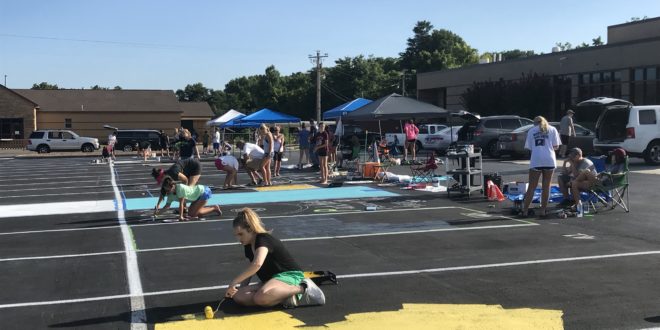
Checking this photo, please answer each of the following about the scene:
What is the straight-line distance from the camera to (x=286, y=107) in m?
85.1

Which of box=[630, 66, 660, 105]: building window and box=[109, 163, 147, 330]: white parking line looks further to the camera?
box=[630, 66, 660, 105]: building window

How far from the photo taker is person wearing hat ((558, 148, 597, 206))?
11.2m

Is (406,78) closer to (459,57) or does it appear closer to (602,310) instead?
(459,57)

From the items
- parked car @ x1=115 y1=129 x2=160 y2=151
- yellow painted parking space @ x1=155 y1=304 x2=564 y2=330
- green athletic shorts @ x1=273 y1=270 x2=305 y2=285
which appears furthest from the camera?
parked car @ x1=115 y1=129 x2=160 y2=151

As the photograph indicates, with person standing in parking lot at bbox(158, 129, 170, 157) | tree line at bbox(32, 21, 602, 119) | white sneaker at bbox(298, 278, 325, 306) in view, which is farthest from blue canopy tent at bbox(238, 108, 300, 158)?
tree line at bbox(32, 21, 602, 119)

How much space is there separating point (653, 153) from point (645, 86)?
653 inches

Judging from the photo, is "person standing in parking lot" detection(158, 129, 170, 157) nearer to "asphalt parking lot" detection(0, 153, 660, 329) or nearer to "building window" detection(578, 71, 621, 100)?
"asphalt parking lot" detection(0, 153, 660, 329)

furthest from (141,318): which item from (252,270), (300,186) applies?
(300,186)

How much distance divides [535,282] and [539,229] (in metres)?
3.44

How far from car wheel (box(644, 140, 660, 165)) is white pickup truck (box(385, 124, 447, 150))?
39.2 ft

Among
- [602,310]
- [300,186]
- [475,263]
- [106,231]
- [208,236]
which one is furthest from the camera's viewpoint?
[300,186]

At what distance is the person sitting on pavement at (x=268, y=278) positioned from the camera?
5820 millimetres

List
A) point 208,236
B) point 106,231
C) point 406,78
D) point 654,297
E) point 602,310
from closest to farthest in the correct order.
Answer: point 602,310 < point 654,297 < point 208,236 < point 106,231 < point 406,78

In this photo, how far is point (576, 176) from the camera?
11469 millimetres
